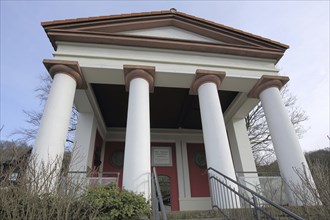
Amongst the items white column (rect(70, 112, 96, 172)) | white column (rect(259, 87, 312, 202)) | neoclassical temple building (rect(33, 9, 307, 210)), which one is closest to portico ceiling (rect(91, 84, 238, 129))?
neoclassical temple building (rect(33, 9, 307, 210))

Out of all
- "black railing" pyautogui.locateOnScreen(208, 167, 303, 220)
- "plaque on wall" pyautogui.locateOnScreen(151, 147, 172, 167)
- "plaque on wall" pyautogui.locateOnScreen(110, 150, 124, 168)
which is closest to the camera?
"black railing" pyautogui.locateOnScreen(208, 167, 303, 220)

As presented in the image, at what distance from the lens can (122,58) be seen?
9.65 meters

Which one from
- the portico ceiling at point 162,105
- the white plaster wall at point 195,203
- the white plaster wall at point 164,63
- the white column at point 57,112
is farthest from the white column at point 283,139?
the white column at point 57,112

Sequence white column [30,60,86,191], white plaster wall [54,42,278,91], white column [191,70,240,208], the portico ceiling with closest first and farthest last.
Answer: white column [30,60,86,191], white column [191,70,240,208], white plaster wall [54,42,278,91], the portico ceiling

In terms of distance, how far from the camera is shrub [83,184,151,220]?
5.26 metres

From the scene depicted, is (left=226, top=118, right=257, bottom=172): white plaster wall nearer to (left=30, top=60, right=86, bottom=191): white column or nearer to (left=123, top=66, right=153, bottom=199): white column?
(left=123, top=66, right=153, bottom=199): white column

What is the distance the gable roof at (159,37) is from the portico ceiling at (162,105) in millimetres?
2354

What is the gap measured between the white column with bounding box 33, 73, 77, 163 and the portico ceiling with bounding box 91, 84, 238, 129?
7.94 feet

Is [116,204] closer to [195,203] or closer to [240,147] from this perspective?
[195,203]

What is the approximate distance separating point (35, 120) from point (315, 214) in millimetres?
21142

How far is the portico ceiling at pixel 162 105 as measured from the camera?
1185cm

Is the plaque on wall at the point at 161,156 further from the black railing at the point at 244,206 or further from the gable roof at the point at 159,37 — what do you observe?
the gable roof at the point at 159,37

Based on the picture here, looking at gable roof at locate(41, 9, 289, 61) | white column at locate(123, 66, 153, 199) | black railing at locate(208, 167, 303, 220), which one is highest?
gable roof at locate(41, 9, 289, 61)

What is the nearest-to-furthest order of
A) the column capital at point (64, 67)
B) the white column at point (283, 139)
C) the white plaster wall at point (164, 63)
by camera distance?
the white column at point (283, 139)
the column capital at point (64, 67)
the white plaster wall at point (164, 63)
